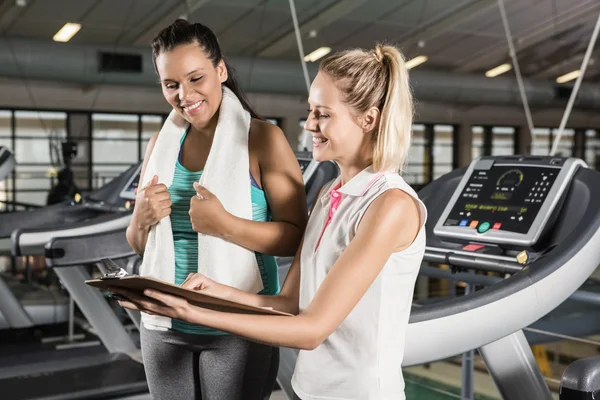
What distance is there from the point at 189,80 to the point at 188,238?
291mm

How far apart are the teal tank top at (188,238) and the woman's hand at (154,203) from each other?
4 centimetres

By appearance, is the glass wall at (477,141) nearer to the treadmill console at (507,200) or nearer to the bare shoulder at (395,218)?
the treadmill console at (507,200)

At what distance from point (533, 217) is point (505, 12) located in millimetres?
1543

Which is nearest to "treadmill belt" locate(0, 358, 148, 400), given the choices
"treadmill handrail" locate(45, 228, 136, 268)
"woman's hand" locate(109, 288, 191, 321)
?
"treadmill handrail" locate(45, 228, 136, 268)

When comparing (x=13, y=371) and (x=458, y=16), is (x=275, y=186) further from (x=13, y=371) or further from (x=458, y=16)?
(x=13, y=371)

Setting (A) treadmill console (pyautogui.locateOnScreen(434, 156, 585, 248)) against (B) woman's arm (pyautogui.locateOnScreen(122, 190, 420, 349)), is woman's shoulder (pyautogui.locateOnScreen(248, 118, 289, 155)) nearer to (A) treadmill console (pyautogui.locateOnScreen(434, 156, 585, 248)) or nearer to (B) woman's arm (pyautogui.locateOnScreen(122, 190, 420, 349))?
(B) woman's arm (pyautogui.locateOnScreen(122, 190, 420, 349))

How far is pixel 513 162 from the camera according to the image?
221cm

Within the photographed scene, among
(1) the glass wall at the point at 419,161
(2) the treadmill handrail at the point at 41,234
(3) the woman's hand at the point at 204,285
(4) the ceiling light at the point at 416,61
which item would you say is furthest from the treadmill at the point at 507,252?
(2) the treadmill handrail at the point at 41,234

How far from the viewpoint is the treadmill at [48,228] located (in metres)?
3.56

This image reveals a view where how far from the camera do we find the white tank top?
1.14 m

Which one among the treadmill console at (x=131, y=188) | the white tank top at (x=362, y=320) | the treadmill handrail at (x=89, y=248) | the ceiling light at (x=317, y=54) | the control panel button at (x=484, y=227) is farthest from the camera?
the ceiling light at (x=317, y=54)

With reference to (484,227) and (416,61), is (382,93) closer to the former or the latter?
(484,227)

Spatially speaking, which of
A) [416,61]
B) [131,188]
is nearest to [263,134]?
[416,61]

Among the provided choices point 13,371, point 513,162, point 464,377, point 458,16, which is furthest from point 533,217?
point 13,371
